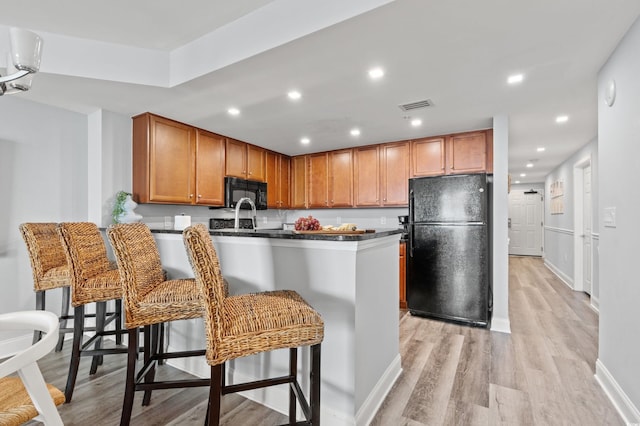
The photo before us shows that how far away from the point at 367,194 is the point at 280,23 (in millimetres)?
2963

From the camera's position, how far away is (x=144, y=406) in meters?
1.86

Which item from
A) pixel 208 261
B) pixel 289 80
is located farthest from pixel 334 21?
pixel 208 261

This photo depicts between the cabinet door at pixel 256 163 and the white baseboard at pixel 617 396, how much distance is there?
4.09m

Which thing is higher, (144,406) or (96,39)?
(96,39)

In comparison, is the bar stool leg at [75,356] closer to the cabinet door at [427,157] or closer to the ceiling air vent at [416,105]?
the ceiling air vent at [416,105]

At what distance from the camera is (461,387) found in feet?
6.84

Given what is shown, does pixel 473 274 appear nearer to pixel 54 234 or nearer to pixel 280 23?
pixel 280 23

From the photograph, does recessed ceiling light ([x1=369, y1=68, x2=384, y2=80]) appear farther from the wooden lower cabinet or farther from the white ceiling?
the wooden lower cabinet

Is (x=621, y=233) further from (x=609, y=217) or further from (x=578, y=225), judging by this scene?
(x=578, y=225)

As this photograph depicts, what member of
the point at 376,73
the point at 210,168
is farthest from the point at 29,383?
the point at 210,168

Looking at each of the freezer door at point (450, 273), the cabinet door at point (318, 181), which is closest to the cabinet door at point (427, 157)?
the freezer door at point (450, 273)

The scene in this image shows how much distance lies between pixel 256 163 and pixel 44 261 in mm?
2748

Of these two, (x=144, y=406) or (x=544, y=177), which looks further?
(x=544, y=177)

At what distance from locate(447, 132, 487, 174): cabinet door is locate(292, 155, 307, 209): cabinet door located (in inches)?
88.9
